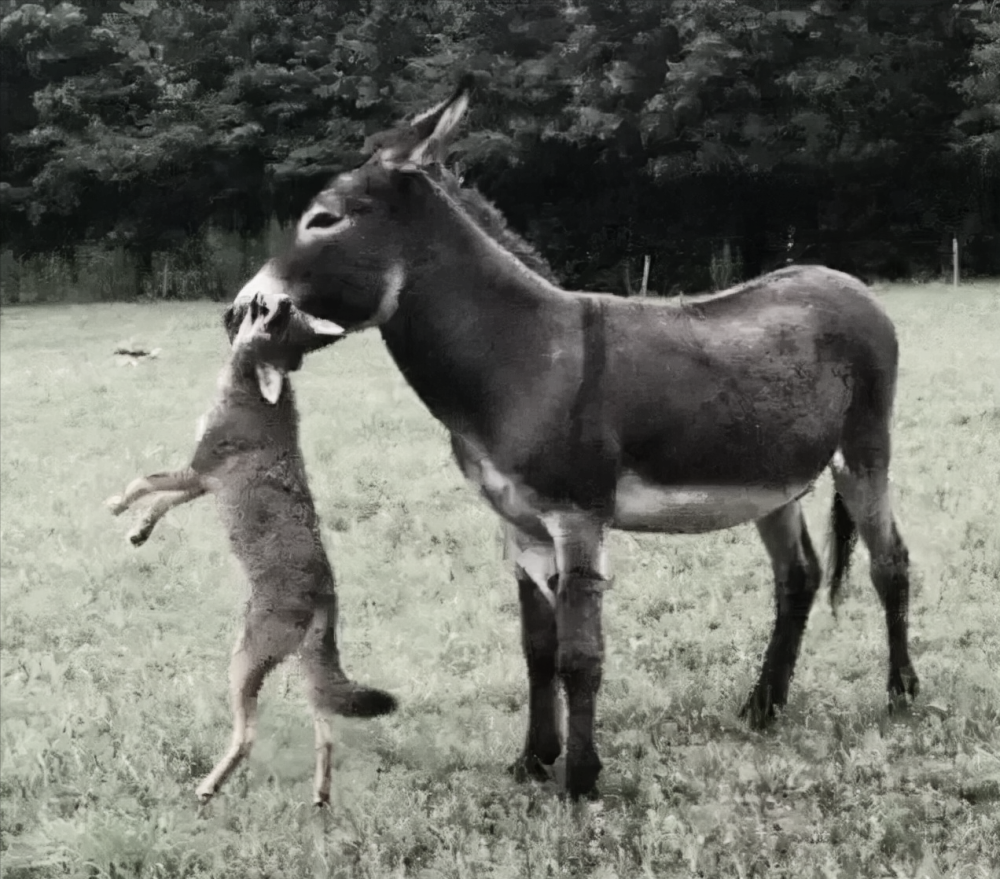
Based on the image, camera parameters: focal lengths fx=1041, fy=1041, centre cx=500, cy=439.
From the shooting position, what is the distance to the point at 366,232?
2.91 metres

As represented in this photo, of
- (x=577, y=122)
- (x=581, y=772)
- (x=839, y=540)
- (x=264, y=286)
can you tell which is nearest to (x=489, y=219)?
(x=264, y=286)

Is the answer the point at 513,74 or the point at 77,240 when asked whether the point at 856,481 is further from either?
the point at 77,240

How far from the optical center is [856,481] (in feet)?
12.4

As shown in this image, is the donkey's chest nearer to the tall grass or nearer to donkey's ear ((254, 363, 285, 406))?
donkey's ear ((254, 363, 285, 406))

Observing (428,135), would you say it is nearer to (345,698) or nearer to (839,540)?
(345,698)

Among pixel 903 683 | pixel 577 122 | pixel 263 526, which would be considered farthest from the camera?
pixel 577 122

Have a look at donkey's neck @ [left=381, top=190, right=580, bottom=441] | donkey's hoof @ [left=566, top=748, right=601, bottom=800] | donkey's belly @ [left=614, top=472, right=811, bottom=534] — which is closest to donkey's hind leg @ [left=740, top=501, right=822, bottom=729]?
donkey's belly @ [left=614, top=472, right=811, bottom=534]

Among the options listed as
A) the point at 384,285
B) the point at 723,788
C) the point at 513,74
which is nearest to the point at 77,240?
the point at 513,74

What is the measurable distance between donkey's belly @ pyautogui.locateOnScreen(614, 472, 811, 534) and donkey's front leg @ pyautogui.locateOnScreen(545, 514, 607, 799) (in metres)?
0.18

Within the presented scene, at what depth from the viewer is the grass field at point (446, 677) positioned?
3209 mm

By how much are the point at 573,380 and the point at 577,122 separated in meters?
1.80

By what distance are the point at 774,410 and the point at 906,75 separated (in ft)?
8.43

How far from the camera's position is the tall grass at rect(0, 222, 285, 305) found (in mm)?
4062

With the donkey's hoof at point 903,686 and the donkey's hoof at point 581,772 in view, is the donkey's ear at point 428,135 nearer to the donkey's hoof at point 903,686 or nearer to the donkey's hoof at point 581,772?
the donkey's hoof at point 581,772
